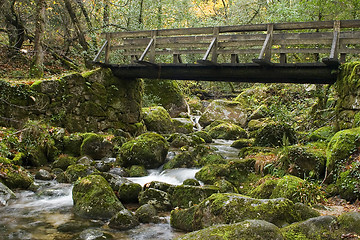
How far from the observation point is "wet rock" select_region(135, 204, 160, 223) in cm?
643

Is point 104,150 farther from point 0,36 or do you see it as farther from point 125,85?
point 0,36

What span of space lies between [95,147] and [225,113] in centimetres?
1092

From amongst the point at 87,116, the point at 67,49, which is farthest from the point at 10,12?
the point at 87,116

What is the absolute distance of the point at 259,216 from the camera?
4.91m

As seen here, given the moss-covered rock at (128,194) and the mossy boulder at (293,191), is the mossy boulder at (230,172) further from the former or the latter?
the moss-covered rock at (128,194)

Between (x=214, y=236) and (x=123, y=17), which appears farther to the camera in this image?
(x=123, y=17)

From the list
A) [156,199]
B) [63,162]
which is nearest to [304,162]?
[156,199]

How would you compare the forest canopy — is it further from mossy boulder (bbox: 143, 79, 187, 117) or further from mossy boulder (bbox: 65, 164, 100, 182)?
mossy boulder (bbox: 65, 164, 100, 182)

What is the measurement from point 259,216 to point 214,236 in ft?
4.50

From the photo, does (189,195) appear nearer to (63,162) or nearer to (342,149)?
(342,149)

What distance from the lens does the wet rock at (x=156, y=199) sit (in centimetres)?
710

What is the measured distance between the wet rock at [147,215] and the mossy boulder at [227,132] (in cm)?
1115

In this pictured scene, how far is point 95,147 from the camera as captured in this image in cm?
1172

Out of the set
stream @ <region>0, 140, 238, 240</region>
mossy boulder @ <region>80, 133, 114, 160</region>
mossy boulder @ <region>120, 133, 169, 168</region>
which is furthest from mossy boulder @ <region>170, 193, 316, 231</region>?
mossy boulder @ <region>80, 133, 114, 160</region>
